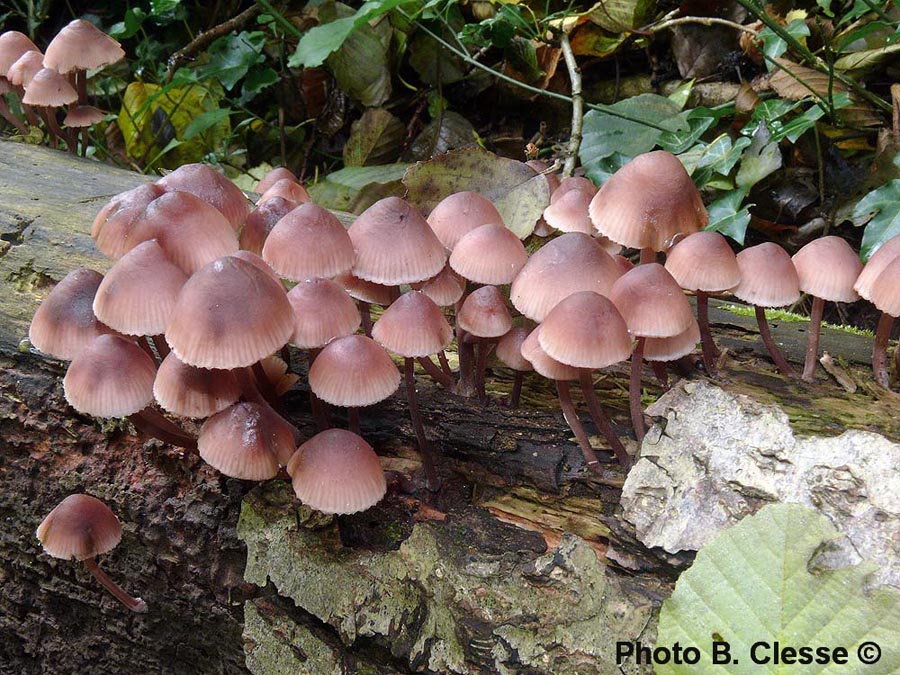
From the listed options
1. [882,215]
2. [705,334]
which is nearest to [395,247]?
[705,334]

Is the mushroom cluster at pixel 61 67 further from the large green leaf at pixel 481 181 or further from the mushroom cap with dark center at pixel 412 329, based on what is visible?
the mushroom cap with dark center at pixel 412 329

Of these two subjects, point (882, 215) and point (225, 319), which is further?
point (882, 215)

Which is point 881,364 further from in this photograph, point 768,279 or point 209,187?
point 209,187

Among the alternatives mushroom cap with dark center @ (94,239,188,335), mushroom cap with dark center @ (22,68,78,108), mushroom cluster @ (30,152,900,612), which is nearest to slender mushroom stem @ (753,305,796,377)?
mushroom cluster @ (30,152,900,612)

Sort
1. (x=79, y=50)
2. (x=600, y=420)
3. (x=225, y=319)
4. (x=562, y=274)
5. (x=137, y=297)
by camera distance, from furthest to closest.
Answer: (x=79, y=50)
(x=600, y=420)
(x=562, y=274)
(x=137, y=297)
(x=225, y=319)

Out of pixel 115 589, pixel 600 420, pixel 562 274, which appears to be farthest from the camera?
pixel 115 589

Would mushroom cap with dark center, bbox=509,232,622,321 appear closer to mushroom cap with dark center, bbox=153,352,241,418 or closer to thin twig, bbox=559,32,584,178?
mushroom cap with dark center, bbox=153,352,241,418
